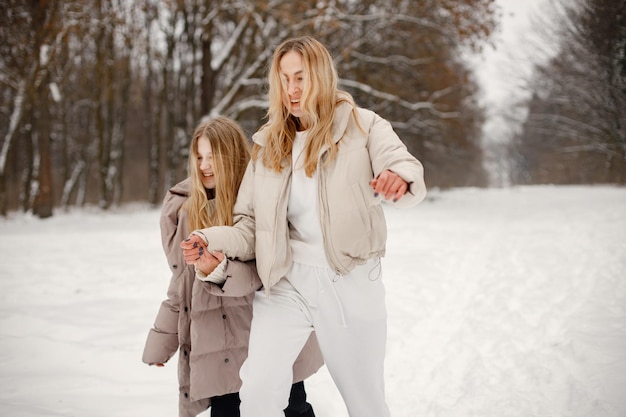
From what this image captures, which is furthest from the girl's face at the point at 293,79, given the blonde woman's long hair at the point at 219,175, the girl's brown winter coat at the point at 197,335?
the girl's brown winter coat at the point at 197,335

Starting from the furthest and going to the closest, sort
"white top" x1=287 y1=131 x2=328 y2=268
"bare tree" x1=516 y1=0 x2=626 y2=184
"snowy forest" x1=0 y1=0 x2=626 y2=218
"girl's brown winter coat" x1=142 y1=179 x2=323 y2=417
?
"snowy forest" x1=0 y1=0 x2=626 y2=218 → "bare tree" x1=516 y1=0 x2=626 y2=184 → "girl's brown winter coat" x1=142 y1=179 x2=323 y2=417 → "white top" x1=287 y1=131 x2=328 y2=268

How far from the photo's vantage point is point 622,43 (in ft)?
24.2

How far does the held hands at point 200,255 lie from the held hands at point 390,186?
778mm

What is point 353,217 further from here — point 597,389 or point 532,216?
point 532,216

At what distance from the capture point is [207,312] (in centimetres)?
242

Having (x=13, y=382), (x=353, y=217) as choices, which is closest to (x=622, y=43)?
(x=353, y=217)

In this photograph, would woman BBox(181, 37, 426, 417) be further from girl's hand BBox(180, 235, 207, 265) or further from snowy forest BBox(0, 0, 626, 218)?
snowy forest BBox(0, 0, 626, 218)

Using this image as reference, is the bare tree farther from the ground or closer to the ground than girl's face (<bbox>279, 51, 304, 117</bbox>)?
farther from the ground

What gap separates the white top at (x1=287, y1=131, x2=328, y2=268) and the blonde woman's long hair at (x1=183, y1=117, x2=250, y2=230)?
438 millimetres

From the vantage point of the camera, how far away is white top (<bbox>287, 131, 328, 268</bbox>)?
203cm

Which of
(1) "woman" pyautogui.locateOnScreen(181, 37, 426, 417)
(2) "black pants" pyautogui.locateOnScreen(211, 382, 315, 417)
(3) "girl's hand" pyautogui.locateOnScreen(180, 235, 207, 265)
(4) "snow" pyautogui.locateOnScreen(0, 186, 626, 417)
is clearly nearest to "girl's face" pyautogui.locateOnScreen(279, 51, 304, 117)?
(1) "woman" pyautogui.locateOnScreen(181, 37, 426, 417)

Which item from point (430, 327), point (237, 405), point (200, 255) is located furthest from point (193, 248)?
point (430, 327)

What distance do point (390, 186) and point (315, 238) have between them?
1.76 ft

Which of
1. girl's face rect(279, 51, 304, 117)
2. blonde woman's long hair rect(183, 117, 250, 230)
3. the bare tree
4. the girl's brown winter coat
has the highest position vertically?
the bare tree
